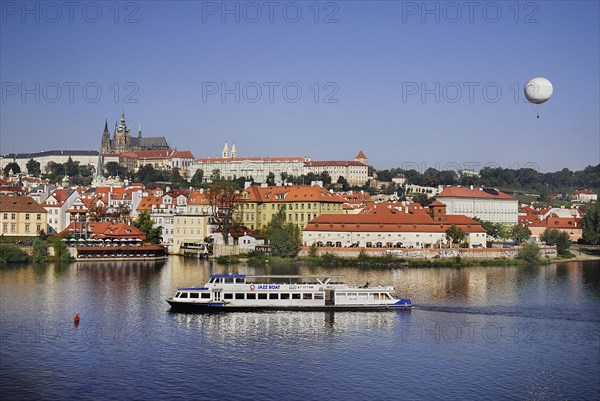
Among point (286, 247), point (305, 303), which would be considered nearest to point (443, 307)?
point (305, 303)

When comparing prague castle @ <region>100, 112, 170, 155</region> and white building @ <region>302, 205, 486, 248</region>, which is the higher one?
prague castle @ <region>100, 112, 170, 155</region>

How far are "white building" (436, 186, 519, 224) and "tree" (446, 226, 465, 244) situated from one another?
21.9m

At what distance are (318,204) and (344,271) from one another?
1660cm

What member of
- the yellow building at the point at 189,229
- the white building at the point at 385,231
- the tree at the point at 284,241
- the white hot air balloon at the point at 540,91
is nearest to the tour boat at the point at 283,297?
the white hot air balloon at the point at 540,91

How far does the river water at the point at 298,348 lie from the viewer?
57.8 feet

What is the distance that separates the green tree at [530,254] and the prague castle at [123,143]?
104284mm

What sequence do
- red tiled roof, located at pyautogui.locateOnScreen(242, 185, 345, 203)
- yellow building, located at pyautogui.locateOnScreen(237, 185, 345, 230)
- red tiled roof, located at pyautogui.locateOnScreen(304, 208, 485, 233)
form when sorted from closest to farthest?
red tiled roof, located at pyautogui.locateOnScreen(304, 208, 485, 233) < yellow building, located at pyautogui.locateOnScreen(237, 185, 345, 230) < red tiled roof, located at pyautogui.locateOnScreen(242, 185, 345, 203)

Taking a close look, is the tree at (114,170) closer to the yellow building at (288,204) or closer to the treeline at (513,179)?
the treeline at (513,179)

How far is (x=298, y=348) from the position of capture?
840 inches

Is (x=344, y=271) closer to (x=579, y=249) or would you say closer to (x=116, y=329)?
(x=116, y=329)

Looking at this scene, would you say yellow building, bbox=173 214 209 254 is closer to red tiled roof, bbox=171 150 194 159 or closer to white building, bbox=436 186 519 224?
white building, bbox=436 186 519 224

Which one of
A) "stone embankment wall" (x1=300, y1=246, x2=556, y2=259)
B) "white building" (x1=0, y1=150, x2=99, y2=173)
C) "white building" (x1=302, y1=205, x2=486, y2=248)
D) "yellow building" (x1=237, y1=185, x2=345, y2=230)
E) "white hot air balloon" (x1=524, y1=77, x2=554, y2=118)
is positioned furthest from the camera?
"white building" (x1=0, y1=150, x2=99, y2=173)

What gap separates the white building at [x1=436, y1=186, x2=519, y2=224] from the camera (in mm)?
70938

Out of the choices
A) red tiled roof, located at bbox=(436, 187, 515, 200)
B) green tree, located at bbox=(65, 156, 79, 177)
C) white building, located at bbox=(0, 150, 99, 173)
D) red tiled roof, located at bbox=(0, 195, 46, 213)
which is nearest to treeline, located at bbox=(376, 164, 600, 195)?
red tiled roof, located at bbox=(436, 187, 515, 200)
